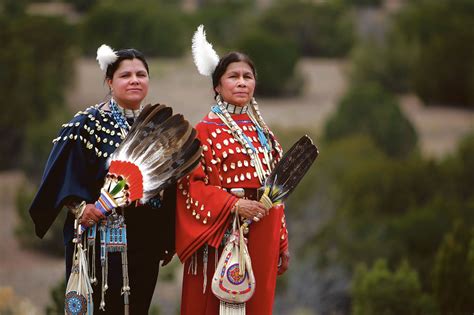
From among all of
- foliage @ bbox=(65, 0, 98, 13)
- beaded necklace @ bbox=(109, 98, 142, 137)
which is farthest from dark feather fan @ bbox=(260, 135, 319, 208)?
foliage @ bbox=(65, 0, 98, 13)

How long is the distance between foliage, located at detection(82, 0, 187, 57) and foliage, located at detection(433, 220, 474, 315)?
2542 centimetres

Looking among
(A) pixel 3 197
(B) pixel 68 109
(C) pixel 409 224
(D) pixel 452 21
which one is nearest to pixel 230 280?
(C) pixel 409 224

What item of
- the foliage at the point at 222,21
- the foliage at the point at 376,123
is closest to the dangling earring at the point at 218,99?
the foliage at the point at 376,123

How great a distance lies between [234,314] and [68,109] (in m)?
22.9

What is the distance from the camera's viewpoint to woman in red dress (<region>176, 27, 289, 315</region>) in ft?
18.1

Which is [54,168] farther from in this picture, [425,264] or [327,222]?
[327,222]

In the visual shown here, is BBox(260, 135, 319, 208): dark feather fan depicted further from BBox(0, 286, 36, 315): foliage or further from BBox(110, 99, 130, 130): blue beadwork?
BBox(0, 286, 36, 315): foliage

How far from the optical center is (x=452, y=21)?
3469 centimetres

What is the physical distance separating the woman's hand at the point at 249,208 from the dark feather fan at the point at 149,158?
1.03 feet

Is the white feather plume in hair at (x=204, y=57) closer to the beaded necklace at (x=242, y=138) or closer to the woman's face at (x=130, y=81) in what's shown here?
the beaded necklace at (x=242, y=138)

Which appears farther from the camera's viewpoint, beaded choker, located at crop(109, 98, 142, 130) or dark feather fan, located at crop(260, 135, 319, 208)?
beaded choker, located at crop(109, 98, 142, 130)

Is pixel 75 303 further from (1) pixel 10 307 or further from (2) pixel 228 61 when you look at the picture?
(1) pixel 10 307

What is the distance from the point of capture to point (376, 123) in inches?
1011

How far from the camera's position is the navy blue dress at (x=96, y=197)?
18.3 feet
